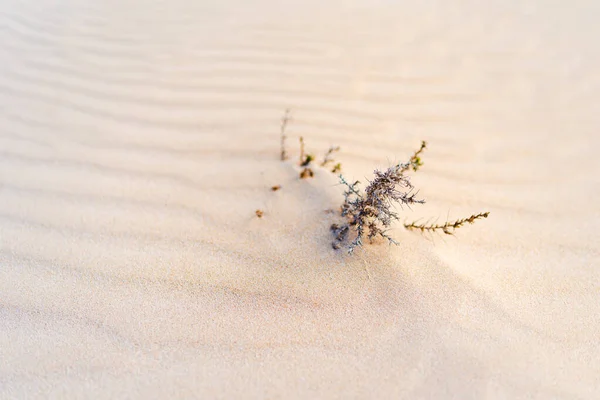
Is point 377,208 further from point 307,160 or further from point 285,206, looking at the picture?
point 307,160

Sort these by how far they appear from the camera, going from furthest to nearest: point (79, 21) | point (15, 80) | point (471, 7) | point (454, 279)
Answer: point (471, 7)
point (79, 21)
point (15, 80)
point (454, 279)

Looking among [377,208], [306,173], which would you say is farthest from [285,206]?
[377,208]

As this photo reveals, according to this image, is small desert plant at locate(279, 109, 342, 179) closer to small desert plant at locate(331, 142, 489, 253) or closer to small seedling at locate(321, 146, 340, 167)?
small seedling at locate(321, 146, 340, 167)

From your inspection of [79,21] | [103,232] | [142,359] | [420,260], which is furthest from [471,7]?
[142,359]

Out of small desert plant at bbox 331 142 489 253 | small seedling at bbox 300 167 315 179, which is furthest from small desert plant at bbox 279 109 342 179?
small desert plant at bbox 331 142 489 253

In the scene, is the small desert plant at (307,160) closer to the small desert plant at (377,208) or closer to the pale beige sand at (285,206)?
the pale beige sand at (285,206)

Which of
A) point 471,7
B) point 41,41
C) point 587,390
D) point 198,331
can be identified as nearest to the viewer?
point 587,390

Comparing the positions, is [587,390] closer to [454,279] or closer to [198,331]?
[454,279]
